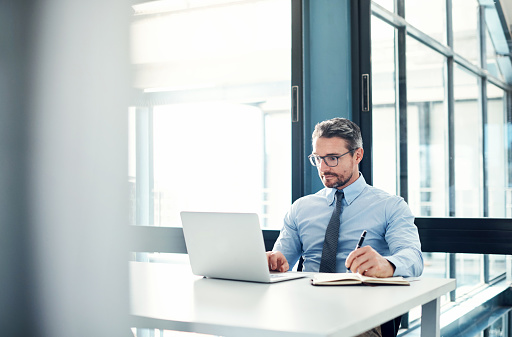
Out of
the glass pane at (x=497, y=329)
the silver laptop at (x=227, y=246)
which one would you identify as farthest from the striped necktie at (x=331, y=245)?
the glass pane at (x=497, y=329)

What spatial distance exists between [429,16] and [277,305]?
7.53ft

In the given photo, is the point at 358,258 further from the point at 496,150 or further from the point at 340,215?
the point at 496,150

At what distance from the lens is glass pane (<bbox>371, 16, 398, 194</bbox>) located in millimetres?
3080

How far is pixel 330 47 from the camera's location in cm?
319

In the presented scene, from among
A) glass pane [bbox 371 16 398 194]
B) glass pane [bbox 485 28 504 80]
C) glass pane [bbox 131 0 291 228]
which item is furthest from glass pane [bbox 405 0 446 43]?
glass pane [bbox 131 0 291 228]

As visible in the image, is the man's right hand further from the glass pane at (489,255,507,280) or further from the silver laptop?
the glass pane at (489,255,507,280)

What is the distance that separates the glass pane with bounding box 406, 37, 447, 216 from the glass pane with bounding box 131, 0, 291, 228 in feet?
2.45

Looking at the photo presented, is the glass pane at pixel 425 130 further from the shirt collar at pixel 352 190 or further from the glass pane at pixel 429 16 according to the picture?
the shirt collar at pixel 352 190

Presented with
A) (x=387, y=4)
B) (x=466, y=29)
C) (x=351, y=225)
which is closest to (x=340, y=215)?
(x=351, y=225)

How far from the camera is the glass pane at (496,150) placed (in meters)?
2.73

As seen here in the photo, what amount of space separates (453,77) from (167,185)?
197 centimetres

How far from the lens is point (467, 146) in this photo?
285cm

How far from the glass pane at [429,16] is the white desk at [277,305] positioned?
1719mm

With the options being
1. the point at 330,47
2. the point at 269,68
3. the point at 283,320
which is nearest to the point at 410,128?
the point at 330,47
